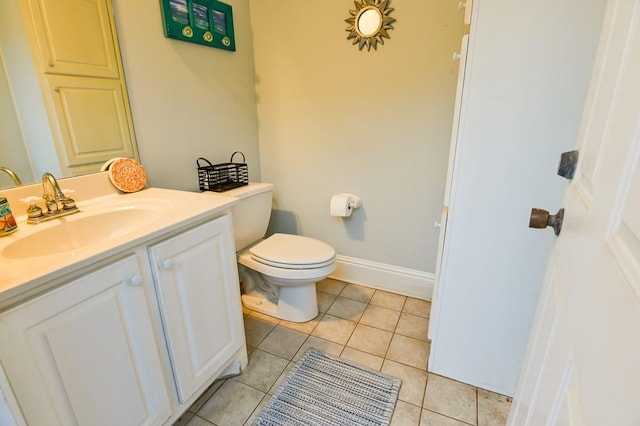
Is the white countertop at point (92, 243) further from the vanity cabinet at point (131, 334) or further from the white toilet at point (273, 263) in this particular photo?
the white toilet at point (273, 263)

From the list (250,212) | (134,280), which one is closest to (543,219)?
(134,280)

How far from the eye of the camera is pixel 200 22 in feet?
5.57

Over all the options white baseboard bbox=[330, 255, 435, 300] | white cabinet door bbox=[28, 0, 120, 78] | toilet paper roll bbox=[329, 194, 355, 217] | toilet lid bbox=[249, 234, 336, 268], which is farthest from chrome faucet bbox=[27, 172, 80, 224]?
white baseboard bbox=[330, 255, 435, 300]

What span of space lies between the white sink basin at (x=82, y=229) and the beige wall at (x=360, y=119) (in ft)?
3.68

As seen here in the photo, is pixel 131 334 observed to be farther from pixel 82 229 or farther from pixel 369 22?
pixel 369 22

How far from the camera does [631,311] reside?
30cm

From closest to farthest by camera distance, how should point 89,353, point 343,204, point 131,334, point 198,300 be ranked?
point 89,353
point 131,334
point 198,300
point 343,204

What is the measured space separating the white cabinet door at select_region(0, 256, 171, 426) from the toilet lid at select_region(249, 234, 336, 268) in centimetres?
75

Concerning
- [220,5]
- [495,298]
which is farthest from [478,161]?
[220,5]

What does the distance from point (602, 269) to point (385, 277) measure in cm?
185

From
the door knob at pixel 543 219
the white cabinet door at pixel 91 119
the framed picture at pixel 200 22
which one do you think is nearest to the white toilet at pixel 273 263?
the white cabinet door at pixel 91 119

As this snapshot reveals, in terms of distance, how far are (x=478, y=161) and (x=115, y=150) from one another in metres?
1.51

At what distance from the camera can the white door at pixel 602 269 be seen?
309 millimetres

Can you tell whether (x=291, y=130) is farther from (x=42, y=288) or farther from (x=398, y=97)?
(x=42, y=288)
